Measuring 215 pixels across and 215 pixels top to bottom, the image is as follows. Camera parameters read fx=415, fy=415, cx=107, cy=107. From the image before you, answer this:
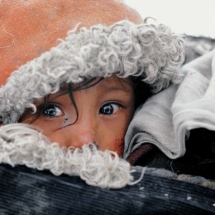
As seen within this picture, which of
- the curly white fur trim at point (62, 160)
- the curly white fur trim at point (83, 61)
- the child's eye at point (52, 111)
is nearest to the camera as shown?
the curly white fur trim at point (62, 160)

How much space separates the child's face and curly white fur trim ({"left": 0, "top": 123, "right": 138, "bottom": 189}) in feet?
0.30

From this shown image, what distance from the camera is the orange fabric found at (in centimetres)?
100

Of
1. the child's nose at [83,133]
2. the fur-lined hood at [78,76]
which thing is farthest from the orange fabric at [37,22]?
the child's nose at [83,133]

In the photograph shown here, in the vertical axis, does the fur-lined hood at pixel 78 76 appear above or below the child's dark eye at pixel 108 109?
above

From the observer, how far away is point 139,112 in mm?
1083

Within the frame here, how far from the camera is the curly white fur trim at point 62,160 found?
82 centimetres

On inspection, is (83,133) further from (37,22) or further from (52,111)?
(37,22)

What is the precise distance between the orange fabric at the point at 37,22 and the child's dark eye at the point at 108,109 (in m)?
0.21

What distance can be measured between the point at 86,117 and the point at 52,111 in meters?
0.09

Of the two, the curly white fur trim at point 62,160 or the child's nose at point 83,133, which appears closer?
the curly white fur trim at point 62,160

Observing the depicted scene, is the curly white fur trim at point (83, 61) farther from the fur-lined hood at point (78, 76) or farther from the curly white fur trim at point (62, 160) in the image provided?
the curly white fur trim at point (62, 160)

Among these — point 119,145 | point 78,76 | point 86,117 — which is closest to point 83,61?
point 78,76

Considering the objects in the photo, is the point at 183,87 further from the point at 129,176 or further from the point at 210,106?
the point at 129,176


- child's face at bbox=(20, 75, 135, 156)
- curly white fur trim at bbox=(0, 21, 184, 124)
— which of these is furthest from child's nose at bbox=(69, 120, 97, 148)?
curly white fur trim at bbox=(0, 21, 184, 124)
